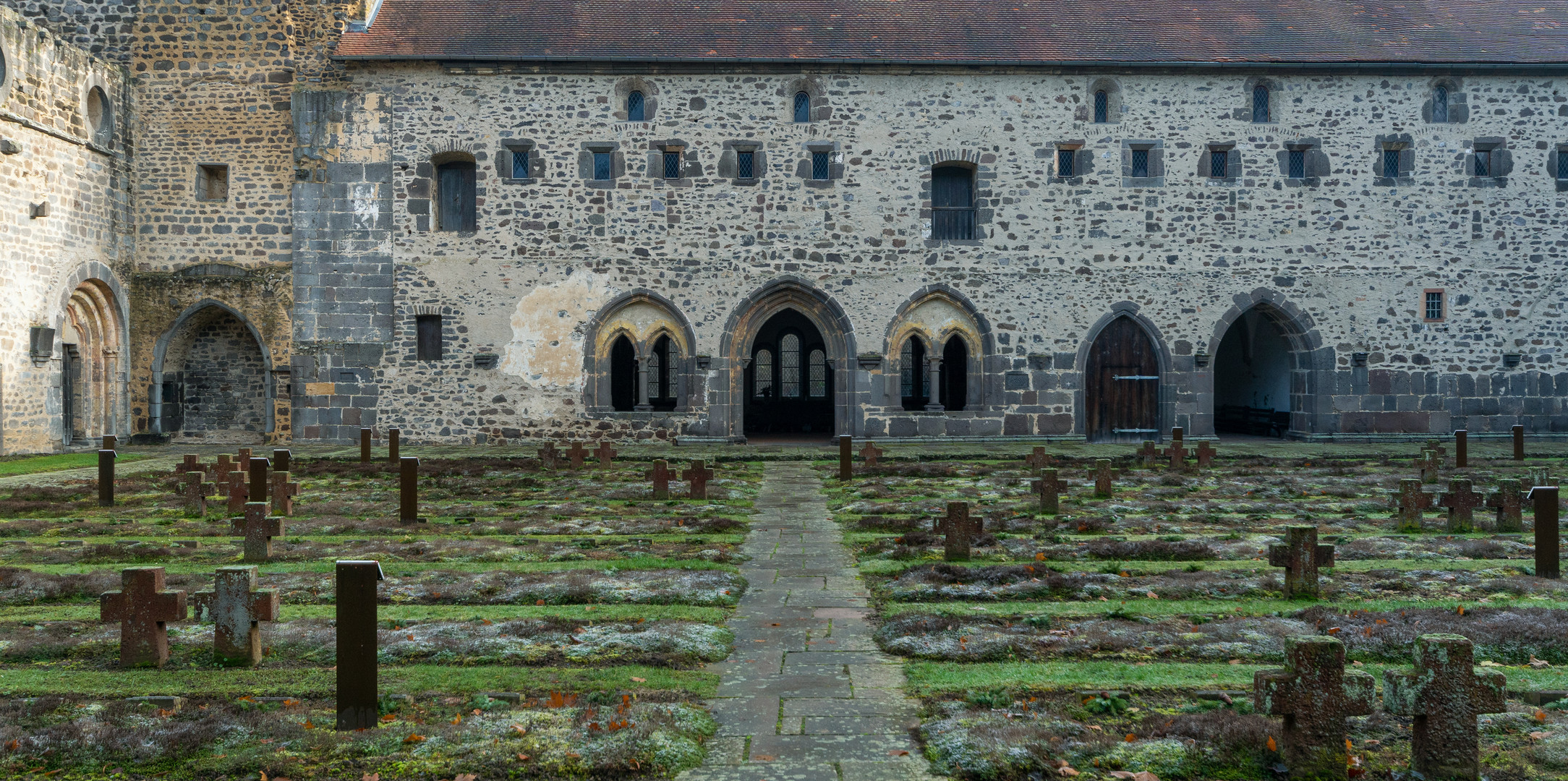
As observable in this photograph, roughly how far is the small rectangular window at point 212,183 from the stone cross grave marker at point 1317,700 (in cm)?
2390

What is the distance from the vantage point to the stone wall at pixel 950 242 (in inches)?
898

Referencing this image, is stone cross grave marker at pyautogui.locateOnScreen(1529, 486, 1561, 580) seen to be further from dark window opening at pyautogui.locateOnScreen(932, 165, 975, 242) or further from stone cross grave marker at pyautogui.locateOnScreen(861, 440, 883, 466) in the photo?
dark window opening at pyautogui.locateOnScreen(932, 165, 975, 242)

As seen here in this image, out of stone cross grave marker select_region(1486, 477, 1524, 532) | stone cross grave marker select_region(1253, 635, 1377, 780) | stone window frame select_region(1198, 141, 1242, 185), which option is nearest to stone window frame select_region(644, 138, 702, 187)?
stone window frame select_region(1198, 141, 1242, 185)

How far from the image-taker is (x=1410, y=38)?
78.1 feet

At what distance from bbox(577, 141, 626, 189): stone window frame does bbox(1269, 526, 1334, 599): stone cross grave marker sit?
1773cm

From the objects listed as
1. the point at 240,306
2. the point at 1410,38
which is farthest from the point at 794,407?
the point at 1410,38

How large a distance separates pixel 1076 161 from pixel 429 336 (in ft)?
47.5

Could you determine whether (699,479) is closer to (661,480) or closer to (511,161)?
(661,480)

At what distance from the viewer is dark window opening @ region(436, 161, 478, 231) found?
918 inches

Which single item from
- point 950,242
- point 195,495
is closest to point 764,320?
point 950,242

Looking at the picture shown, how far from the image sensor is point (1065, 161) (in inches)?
917

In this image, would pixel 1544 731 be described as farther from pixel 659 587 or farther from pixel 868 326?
pixel 868 326

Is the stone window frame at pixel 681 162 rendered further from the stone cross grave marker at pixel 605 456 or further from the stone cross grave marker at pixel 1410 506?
the stone cross grave marker at pixel 1410 506

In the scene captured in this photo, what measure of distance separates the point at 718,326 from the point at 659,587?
15.0 metres
